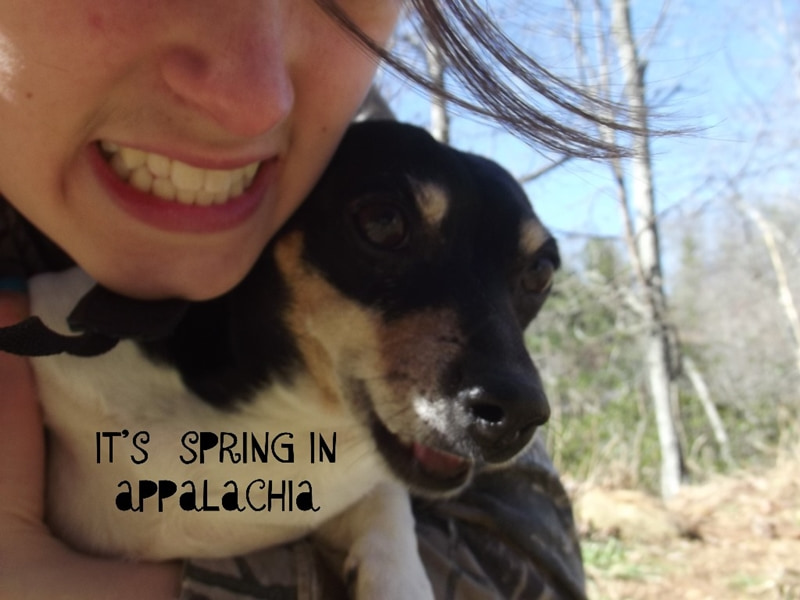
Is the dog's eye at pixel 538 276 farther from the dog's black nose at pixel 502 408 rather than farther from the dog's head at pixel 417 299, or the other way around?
the dog's black nose at pixel 502 408

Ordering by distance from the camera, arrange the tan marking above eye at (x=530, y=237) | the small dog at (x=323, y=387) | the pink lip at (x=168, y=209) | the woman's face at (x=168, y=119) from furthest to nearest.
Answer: the tan marking above eye at (x=530, y=237)
the small dog at (x=323, y=387)
the pink lip at (x=168, y=209)
the woman's face at (x=168, y=119)

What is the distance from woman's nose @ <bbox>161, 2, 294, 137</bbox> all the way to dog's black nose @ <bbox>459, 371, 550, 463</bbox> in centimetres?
44

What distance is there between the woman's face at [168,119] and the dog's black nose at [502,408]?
1.17 feet

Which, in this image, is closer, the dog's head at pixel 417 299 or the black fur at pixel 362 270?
the dog's head at pixel 417 299

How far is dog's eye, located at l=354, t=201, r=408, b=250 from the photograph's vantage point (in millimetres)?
1200

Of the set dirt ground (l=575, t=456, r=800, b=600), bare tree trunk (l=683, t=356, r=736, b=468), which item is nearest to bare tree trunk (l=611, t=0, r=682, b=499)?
dirt ground (l=575, t=456, r=800, b=600)

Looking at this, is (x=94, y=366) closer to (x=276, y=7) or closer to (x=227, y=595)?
(x=227, y=595)

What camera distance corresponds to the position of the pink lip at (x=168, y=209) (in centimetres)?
87

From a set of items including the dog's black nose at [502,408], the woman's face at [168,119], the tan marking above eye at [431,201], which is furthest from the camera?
the tan marking above eye at [431,201]

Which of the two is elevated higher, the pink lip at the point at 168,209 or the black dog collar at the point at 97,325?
the pink lip at the point at 168,209

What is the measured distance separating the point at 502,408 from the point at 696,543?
13.4 feet

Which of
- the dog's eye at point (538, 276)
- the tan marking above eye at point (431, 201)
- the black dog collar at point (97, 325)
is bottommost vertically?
the black dog collar at point (97, 325)

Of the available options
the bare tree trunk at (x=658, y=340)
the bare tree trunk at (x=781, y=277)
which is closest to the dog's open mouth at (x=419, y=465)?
the bare tree trunk at (x=658, y=340)

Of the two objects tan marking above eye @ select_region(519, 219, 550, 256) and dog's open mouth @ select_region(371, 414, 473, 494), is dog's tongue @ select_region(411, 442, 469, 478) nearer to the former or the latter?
dog's open mouth @ select_region(371, 414, 473, 494)
